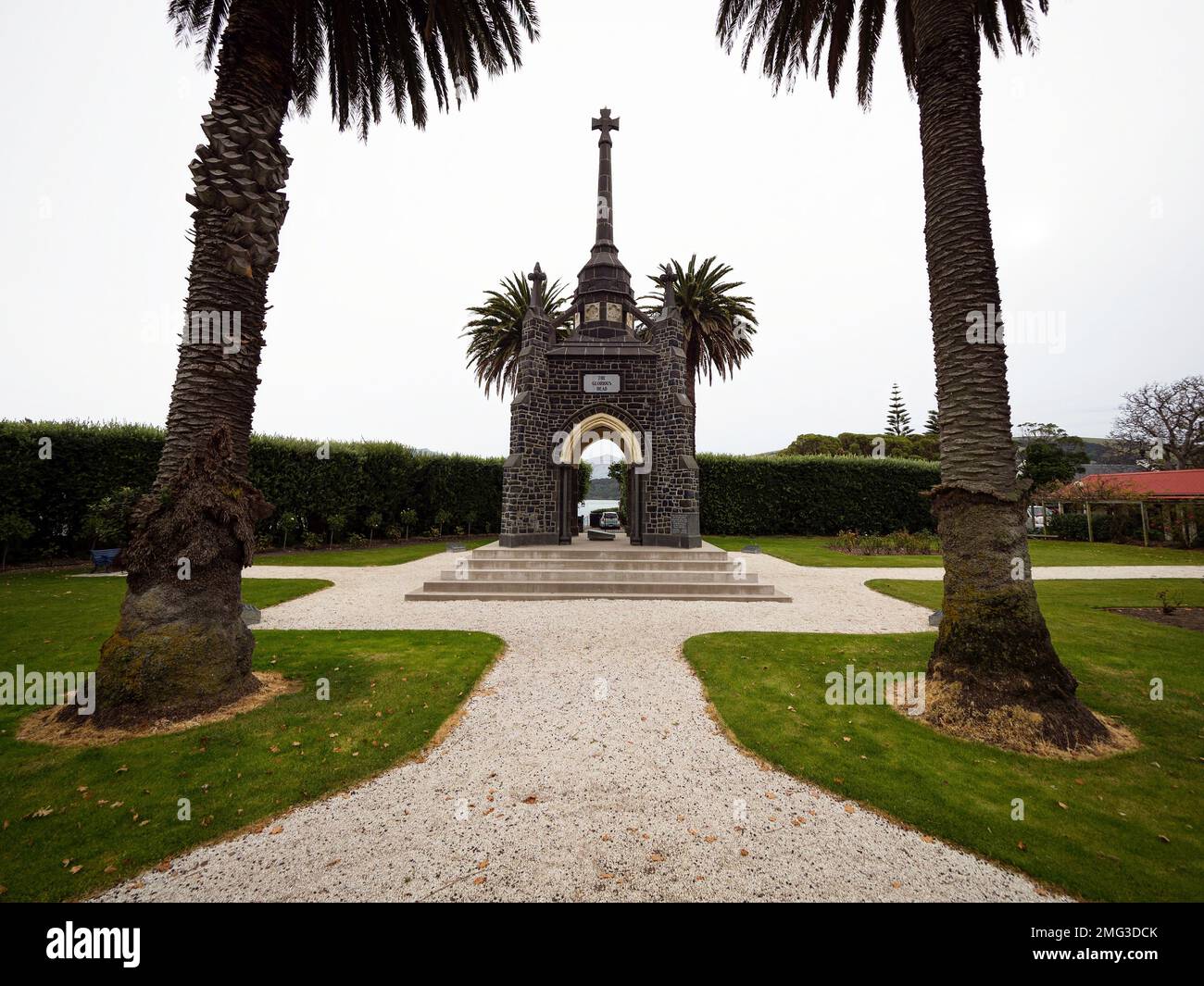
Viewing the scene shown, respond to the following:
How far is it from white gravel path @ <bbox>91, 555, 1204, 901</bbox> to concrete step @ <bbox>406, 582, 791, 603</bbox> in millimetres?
5060

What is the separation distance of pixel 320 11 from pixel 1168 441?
5144cm

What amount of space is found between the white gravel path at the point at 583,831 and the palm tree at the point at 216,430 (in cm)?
251

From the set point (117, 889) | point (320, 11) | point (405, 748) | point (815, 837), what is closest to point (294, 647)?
point (405, 748)

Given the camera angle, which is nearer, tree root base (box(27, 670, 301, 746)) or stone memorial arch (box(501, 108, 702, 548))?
tree root base (box(27, 670, 301, 746))

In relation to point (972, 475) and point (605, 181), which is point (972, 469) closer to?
point (972, 475)

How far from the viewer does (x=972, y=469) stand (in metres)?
4.76

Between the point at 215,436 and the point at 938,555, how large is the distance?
889 inches

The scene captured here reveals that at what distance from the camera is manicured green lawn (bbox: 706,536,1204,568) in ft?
54.4

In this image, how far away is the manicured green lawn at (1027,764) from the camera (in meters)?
2.95

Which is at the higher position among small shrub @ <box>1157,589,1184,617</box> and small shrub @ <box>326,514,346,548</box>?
small shrub @ <box>326,514,346,548</box>

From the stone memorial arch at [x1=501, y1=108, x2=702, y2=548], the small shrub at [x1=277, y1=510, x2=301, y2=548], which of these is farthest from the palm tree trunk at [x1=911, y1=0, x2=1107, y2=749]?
the small shrub at [x1=277, y1=510, x2=301, y2=548]

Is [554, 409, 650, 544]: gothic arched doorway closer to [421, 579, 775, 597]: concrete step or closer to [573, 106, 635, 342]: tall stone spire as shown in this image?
[573, 106, 635, 342]: tall stone spire

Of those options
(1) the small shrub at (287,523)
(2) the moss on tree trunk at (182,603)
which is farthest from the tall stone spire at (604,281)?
(1) the small shrub at (287,523)

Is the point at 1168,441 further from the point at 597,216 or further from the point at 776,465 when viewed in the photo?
the point at 597,216
